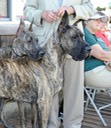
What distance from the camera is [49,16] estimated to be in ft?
10.2

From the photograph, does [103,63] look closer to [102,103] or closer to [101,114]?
[101,114]

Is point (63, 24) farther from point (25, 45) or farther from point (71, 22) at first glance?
point (25, 45)

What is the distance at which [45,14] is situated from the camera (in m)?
3.17

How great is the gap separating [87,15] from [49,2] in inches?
15.7

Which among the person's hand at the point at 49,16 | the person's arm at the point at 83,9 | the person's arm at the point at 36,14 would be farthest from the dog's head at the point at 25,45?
the person's arm at the point at 83,9

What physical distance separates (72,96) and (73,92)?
1.9 inches

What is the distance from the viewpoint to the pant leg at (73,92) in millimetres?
3438

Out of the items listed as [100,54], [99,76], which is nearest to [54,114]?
[99,76]

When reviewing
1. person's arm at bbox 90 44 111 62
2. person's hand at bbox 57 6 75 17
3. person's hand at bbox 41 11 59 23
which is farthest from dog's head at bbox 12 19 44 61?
person's arm at bbox 90 44 111 62

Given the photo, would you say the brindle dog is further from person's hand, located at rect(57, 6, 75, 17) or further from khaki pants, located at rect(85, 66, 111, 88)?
khaki pants, located at rect(85, 66, 111, 88)

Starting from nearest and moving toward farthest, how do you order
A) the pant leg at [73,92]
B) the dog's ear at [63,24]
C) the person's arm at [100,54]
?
the dog's ear at [63,24], the pant leg at [73,92], the person's arm at [100,54]

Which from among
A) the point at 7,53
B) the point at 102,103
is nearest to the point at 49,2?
the point at 7,53

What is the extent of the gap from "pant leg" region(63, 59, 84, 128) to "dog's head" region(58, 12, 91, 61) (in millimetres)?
350

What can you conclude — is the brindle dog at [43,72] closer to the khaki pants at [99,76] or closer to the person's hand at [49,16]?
the person's hand at [49,16]
